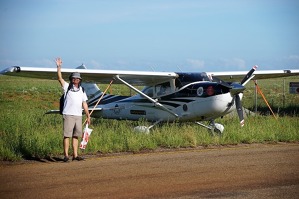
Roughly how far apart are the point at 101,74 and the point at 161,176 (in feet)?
28.6

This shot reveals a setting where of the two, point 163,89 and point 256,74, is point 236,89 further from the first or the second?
point 256,74

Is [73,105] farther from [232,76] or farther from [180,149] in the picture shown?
[232,76]

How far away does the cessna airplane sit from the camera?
15.6 metres

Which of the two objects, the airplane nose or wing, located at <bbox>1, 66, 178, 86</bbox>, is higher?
wing, located at <bbox>1, 66, 178, 86</bbox>

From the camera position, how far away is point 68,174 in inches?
329

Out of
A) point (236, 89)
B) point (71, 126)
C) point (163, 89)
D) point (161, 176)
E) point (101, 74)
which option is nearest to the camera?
point (161, 176)

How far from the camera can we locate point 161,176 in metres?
8.19

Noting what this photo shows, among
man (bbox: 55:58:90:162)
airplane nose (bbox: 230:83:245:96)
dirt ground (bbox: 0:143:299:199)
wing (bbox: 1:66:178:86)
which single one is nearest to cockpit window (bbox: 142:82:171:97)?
wing (bbox: 1:66:178:86)

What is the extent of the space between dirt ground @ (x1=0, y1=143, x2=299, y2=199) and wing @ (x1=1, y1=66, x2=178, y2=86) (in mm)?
5310

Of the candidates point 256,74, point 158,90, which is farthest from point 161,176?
point 256,74

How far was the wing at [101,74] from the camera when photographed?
14.9 m

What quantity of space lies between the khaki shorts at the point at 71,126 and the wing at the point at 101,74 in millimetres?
4543

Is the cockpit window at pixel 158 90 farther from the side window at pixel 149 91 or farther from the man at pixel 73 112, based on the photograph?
the man at pixel 73 112

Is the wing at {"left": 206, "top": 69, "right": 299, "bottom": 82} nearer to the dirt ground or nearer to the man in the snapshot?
the dirt ground
